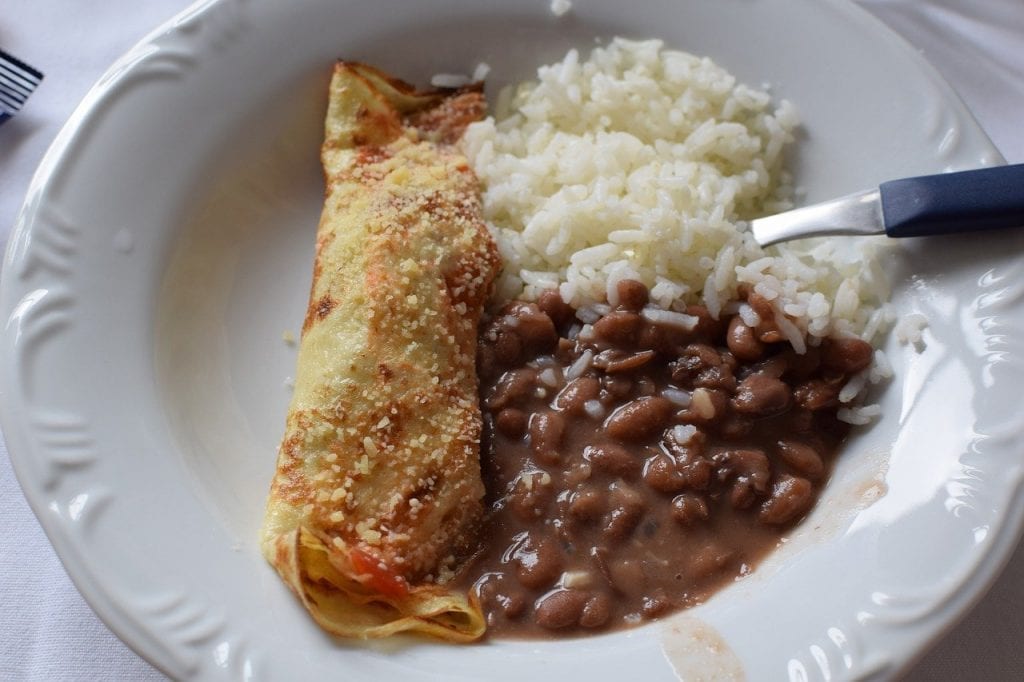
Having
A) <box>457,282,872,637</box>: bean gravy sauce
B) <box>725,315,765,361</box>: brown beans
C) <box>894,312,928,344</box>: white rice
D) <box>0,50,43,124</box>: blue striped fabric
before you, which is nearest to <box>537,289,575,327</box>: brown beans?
<box>457,282,872,637</box>: bean gravy sauce

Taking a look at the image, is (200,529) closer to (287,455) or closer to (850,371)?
(287,455)

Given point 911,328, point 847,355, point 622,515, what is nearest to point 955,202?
point 911,328

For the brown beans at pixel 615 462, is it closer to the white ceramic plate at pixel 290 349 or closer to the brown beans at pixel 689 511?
the brown beans at pixel 689 511

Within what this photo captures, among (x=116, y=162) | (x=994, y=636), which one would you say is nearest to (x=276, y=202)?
(x=116, y=162)

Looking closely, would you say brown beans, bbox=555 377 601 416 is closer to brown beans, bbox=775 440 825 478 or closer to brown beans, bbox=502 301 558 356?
brown beans, bbox=502 301 558 356

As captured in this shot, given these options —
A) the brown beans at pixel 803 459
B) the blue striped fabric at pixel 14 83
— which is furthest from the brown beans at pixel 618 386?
the blue striped fabric at pixel 14 83

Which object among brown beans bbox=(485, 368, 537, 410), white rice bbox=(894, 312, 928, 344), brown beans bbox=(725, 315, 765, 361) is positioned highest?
white rice bbox=(894, 312, 928, 344)
